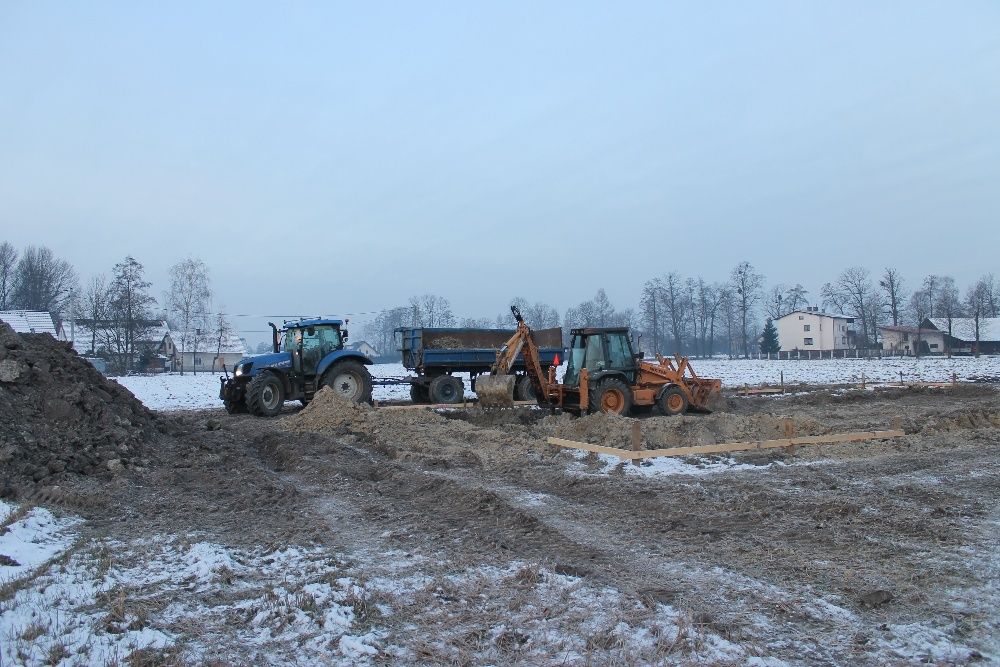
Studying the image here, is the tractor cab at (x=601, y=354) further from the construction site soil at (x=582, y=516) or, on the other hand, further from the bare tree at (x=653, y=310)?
the bare tree at (x=653, y=310)

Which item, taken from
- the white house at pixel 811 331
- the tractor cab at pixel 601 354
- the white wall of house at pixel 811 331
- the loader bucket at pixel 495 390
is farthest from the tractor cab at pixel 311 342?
the white wall of house at pixel 811 331

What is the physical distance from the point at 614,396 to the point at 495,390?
3.03 meters

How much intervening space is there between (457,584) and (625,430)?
7.47m

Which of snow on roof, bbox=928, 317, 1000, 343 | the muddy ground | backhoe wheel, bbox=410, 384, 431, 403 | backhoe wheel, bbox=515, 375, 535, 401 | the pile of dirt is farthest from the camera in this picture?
snow on roof, bbox=928, 317, 1000, 343

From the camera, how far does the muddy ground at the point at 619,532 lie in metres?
4.46

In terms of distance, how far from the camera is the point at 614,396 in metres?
15.8

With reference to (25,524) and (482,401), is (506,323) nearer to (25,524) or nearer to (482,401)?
(482,401)

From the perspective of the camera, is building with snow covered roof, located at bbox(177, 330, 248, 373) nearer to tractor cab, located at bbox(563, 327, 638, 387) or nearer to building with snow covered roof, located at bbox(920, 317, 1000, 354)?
tractor cab, located at bbox(563, 327, 638, 387)

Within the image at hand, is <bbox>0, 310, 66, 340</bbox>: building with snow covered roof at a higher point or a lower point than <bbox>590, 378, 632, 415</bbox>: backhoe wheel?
higher

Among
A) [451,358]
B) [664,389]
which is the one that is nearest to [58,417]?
[451,358]

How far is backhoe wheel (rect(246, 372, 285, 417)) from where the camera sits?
1742 cm

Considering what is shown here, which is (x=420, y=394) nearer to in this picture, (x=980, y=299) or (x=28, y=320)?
(x=28, y=320)

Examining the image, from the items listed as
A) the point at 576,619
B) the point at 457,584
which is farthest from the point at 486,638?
the point at 457,584

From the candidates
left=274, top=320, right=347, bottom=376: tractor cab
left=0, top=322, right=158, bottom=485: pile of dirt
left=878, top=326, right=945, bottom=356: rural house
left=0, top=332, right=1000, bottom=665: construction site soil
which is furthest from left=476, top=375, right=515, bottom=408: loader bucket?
left=878, top=326, right=945, bottom=356: rural house
